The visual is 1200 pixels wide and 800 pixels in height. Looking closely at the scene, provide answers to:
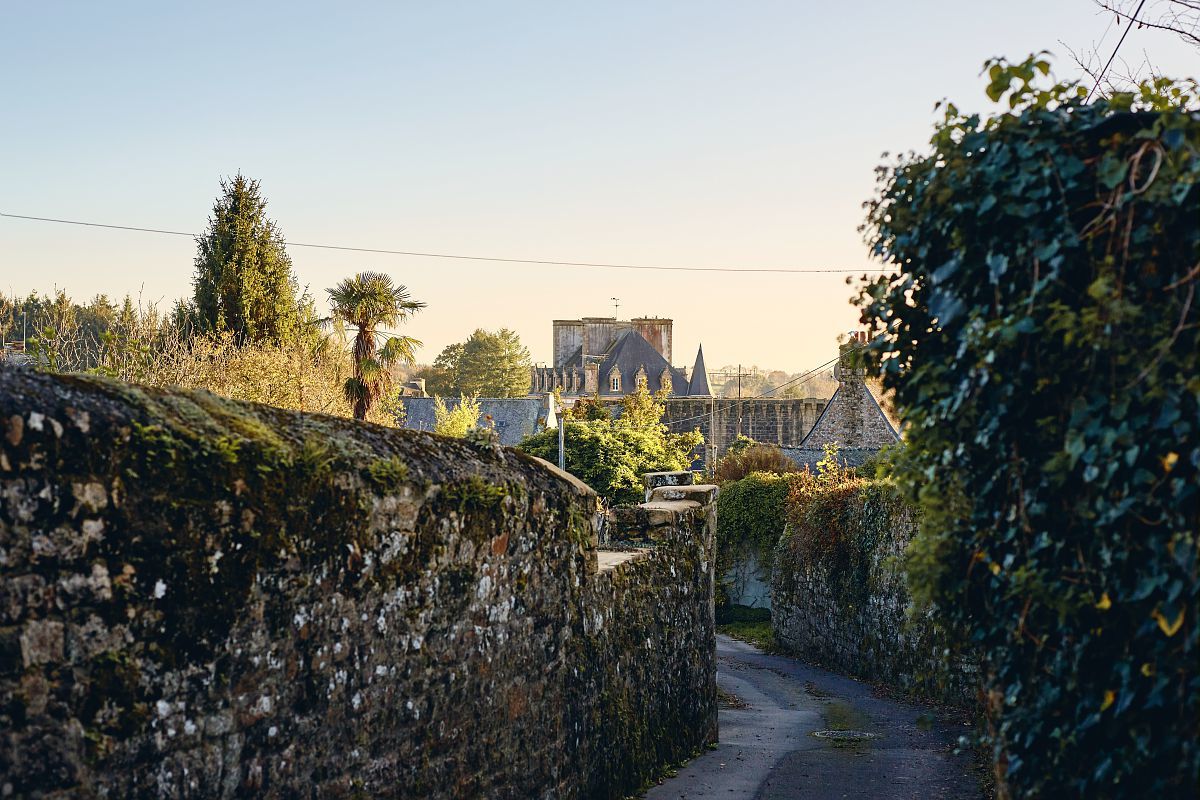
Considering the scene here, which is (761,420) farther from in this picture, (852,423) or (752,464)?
(752,464)

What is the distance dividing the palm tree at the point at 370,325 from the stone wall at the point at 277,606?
67.4 ft

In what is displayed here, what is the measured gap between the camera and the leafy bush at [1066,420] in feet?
13.0

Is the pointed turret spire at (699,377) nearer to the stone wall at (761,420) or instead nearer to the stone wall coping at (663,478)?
the stone wall at (761,420)

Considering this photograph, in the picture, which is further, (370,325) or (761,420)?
(761,420)

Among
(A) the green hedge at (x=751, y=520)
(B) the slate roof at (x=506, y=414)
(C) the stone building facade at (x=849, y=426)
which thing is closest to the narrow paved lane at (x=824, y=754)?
(A) the green hedge at (x=751, y=520)

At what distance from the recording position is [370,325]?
28.2 m

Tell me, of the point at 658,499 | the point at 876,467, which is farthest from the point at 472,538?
the point at 658,499

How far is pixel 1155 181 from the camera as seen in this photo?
4098 mm

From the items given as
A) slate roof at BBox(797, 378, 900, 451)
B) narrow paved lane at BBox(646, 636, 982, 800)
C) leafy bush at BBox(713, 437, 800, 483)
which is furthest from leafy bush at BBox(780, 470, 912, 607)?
slate roof at BBox(797, 378, 900, 451)

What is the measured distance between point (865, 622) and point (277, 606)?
16463 mm

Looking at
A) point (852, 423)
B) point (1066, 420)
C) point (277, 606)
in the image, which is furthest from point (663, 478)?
point (852, 423)

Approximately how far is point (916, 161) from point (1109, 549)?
207 centimetres

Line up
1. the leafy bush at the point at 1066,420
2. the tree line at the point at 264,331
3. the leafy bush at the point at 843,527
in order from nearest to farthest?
1. the leafy bush at the point at 1066,420
2. the leafy bush at the point at 843,527
3. the tree line at the point at 264,331

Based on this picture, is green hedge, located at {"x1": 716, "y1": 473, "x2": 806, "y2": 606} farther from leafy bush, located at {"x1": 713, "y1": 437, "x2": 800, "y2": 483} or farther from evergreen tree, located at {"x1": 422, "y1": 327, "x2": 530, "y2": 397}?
evergreen tree, located at {"x1": 422, "y1": 327, "x2": 530, "y2": 397}
